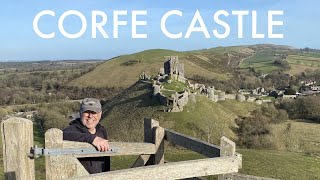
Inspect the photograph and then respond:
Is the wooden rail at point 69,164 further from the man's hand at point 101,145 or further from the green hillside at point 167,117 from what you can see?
the green hillside at point 167,117

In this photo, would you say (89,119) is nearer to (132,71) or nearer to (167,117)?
(167,117)

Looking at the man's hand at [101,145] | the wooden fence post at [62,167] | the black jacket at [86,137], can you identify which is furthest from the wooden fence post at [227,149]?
the wooden fence post at [62,167]

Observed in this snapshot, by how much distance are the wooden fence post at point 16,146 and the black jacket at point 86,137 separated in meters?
0.93

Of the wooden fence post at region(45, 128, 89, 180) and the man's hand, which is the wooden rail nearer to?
the wooden fence post at region(45, 128, 89, 180)

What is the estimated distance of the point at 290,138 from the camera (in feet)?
→ 152

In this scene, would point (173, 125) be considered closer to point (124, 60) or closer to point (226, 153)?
point (226, 153)

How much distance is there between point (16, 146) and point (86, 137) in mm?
1075

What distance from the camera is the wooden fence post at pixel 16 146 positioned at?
4.17m

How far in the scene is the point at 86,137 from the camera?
16.7 feet

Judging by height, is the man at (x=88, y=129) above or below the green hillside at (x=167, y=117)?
above

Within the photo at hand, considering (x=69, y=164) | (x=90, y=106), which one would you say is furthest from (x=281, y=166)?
(x=69, y=164)

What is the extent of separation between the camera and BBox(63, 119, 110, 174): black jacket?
5.14 metres

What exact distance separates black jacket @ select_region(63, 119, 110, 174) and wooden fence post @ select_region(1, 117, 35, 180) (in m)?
0.93

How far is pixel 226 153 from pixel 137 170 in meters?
1.34
